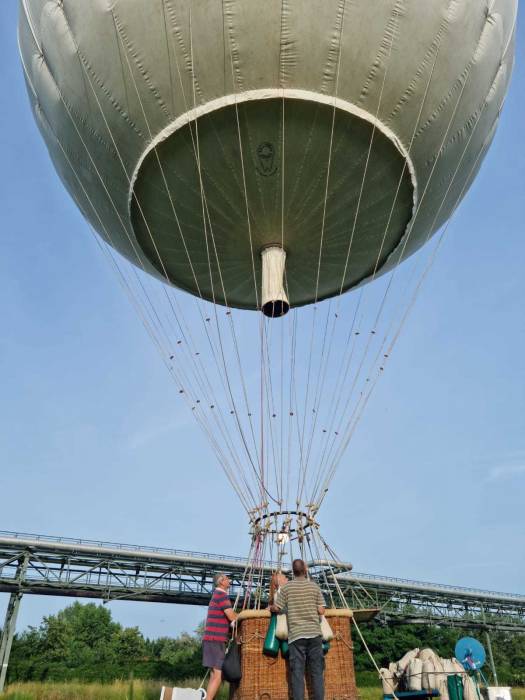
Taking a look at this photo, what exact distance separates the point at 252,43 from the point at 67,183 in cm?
559

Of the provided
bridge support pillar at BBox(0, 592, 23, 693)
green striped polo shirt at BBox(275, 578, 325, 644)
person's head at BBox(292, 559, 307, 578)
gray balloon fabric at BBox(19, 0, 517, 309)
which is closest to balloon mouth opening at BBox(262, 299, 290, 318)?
gray balloon fabric at BBox(19, 0, 517, 309)

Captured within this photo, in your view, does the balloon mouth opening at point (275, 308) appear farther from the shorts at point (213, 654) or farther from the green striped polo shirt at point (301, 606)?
the shorts at point (213, 654)

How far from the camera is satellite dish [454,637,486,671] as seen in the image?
26.0 ft

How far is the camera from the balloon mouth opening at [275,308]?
11086 mm

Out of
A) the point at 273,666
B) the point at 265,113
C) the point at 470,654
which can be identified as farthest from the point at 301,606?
the point at 265,113

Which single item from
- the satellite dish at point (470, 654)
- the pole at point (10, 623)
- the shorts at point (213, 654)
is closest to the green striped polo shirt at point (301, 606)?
the shorts at point (213, 654)

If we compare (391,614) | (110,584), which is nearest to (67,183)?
(110,584)

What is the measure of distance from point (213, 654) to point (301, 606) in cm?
134

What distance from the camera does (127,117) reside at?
9.06 m

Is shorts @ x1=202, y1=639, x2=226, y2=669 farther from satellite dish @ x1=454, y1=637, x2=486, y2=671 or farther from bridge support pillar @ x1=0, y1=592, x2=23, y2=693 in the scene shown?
bridge support pillar @ x1=0, y1=592, x2=23, y2=693

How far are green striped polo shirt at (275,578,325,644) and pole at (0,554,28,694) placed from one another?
25541mm

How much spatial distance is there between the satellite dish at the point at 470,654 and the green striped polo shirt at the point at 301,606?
3.12 meters

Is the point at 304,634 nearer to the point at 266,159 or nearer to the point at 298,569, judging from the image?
the point at 298,569

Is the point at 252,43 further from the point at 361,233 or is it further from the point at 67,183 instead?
the point at 67,183
